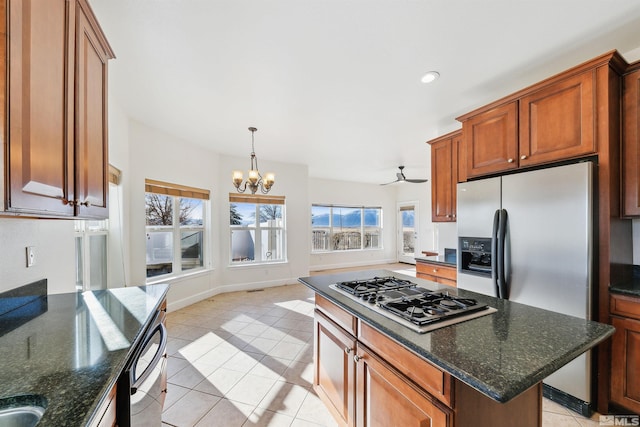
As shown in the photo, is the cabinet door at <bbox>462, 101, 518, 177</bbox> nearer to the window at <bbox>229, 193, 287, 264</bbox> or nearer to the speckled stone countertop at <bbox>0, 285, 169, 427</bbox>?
the speckled stone countertop at <bbox>0, 285, 169, 427</bbox>

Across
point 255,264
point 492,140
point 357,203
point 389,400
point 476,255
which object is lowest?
point 255,264

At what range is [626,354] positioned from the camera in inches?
66.2

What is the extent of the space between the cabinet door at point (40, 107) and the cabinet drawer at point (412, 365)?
1.46 meters

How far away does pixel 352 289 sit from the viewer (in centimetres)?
162

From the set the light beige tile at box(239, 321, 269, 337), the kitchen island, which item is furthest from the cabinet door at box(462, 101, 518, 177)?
the light beige tile at box(239, 321, 269, 337)

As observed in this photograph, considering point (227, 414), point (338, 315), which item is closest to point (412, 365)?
point (338, 315)

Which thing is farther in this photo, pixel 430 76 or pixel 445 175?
pixel 445 175

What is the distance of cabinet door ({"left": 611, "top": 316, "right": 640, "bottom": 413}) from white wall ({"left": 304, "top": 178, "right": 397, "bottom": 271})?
18.9 ft

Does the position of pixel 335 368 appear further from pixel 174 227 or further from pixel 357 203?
pixel 357 203

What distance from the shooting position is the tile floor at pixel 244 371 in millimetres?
1830

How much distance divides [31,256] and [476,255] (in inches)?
130

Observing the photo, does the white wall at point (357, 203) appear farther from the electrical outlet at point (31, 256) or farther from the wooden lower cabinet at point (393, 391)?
the electrical outlet at point (31, 256)

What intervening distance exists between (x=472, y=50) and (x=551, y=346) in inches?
76.8

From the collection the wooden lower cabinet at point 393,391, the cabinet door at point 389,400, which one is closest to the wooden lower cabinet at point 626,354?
the wooden lower cabinet at point 393,391
